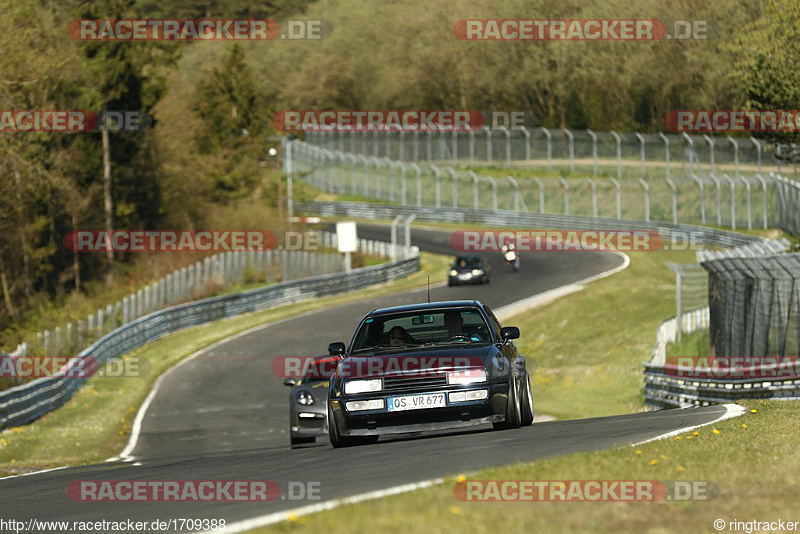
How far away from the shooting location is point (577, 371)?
1157 inches

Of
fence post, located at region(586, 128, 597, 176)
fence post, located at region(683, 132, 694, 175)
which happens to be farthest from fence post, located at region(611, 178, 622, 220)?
fence post, located at region(586, 128, 597, 176)

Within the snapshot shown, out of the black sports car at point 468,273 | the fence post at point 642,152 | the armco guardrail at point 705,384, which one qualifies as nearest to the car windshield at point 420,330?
the armco guardrail at point 705,384

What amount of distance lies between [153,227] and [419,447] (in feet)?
179

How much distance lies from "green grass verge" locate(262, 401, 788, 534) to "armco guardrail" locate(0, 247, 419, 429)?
15824mm

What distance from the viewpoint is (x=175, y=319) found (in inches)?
1537

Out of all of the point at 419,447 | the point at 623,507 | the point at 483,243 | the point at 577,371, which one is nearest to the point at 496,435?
the point at 419,447

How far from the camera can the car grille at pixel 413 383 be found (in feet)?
41.3

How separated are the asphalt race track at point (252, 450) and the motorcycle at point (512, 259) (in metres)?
17.9

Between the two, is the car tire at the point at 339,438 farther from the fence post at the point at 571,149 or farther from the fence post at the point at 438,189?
the fence post at the point at 438,189

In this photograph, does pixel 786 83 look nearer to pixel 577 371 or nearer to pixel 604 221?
pixel 577 371

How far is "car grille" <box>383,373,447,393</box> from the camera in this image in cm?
1259

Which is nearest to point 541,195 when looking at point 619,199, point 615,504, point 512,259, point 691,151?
point 619,199

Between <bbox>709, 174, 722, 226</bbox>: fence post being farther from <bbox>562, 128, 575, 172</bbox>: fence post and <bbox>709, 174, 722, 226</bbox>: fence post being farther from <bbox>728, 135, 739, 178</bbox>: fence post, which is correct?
<bbox>562, 128, 575, 172</bbox>: fence post

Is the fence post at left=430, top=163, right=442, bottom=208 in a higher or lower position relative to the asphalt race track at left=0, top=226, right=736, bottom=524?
higher
